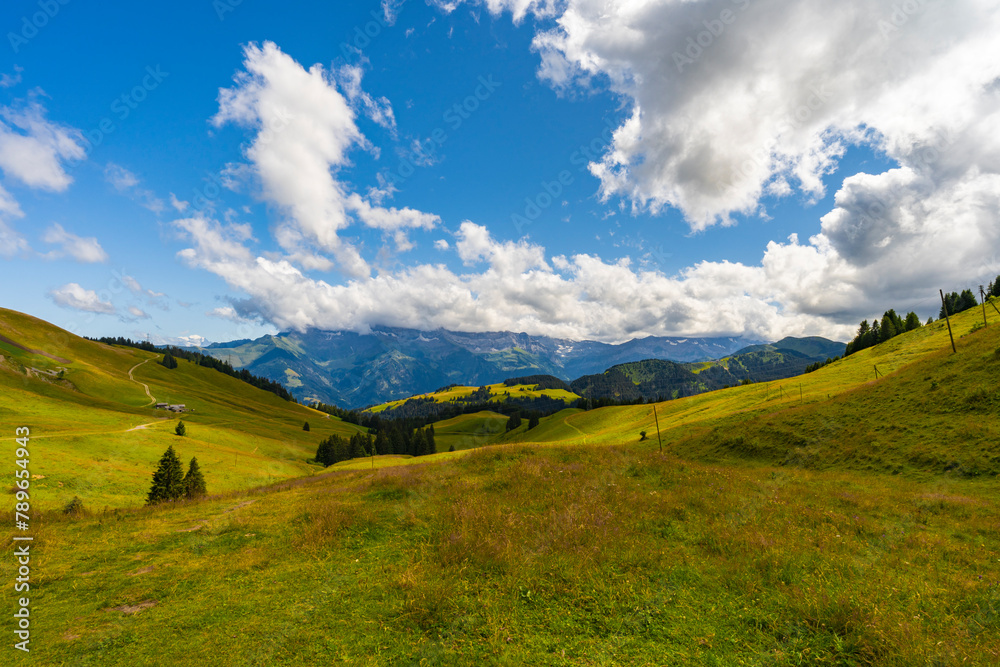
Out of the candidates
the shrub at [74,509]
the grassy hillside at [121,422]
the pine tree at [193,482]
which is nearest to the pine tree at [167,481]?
the pine tree at [193,482]

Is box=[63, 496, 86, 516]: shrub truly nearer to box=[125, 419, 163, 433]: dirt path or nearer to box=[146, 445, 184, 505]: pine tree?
box=[146, 445, 184, 505]: pine tree

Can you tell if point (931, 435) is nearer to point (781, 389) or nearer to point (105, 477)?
point (781, 389)

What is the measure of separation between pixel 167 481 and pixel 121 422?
69.4 m

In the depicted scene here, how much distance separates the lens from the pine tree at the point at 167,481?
101 ft

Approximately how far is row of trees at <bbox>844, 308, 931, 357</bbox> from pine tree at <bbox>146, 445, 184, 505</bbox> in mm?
135668

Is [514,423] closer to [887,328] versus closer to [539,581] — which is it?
[887,328]

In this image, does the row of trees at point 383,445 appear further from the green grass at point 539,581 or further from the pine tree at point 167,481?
the green grass at point 539,581

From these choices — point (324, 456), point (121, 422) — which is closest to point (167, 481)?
point (324, 456)

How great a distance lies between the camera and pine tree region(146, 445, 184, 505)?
30859mm

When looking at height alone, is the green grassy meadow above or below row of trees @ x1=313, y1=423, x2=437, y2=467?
above

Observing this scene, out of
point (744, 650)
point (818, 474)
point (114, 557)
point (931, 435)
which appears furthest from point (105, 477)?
point (931, 435)

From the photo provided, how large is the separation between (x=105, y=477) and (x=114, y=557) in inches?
1610

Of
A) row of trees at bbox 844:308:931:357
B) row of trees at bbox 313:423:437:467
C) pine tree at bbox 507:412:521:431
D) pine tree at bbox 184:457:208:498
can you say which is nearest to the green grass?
pine tree at bbox 184:457:208:498

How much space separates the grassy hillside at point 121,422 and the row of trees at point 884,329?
470ft
